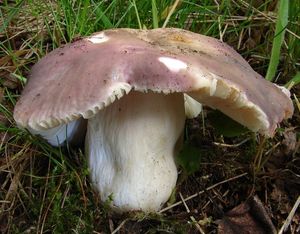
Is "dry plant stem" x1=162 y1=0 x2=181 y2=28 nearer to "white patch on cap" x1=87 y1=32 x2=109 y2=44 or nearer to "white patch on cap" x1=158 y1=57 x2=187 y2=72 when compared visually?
"white patch on cap" x1=87 y1=32 x2=109 y2=44

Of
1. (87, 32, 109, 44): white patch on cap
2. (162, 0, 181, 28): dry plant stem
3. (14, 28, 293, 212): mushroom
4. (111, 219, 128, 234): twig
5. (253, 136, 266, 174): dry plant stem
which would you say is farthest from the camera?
(162, 0, 181, 28): dry plant stem

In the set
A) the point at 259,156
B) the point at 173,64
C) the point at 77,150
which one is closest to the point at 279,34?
the point at 259,156

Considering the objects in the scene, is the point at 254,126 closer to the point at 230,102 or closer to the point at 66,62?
the point at 230,102

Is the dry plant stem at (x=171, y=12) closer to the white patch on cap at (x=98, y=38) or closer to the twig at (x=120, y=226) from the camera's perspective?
the white patch on cap at (x=98, y=38)

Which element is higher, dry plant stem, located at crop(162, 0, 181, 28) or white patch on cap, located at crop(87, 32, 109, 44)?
white patch on cap, located at crop(87, 32, 109, 44)

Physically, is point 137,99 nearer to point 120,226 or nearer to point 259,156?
point 120,226

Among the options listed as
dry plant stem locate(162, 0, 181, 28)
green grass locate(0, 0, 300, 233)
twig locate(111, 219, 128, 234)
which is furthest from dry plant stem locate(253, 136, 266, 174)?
dry plant stem locate(162, 0, 181, 28)
